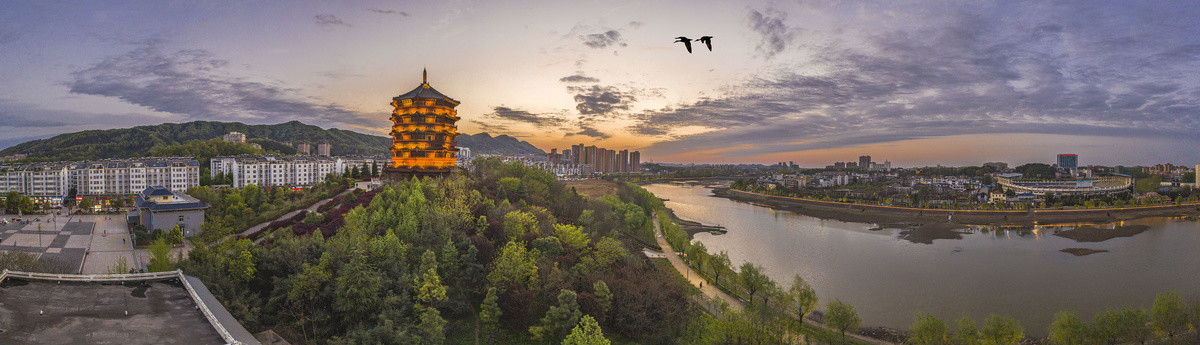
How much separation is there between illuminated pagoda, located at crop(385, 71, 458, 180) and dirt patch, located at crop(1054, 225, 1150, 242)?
1790 inches

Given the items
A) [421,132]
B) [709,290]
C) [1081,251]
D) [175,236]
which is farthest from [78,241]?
[1081,251]

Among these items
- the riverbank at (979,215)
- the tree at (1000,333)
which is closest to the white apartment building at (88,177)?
the tree at (1000,333)

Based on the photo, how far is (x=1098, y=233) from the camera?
3869cm

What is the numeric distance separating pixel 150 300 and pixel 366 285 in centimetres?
422

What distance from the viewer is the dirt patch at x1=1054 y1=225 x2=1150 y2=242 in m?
36.7

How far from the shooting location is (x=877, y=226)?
4378 centimetres

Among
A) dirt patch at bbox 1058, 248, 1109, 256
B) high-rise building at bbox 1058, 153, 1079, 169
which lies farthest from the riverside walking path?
high-rise building at bbox 1058, 153, 1079, 169

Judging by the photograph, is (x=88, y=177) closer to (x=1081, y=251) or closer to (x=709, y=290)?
(x=709, y=290)

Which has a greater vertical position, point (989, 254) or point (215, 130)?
point (215, 130)

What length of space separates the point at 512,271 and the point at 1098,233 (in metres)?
47.9

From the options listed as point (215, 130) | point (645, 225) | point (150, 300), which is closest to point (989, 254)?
point (645, 225)

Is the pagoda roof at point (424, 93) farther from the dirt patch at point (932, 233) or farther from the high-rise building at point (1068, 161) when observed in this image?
the high-rise building at point (1068, 161)

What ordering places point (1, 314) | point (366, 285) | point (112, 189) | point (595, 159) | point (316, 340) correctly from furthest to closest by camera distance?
point (595, 159), point (112, 189), point (366, 285), point (316, 340), point (1, 314)

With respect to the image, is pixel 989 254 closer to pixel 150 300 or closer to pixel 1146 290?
pixel 1146 290
